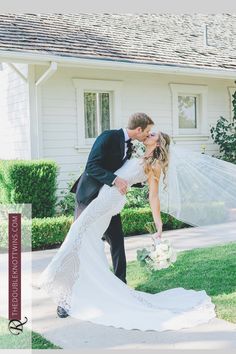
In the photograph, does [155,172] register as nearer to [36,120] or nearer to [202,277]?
[202,277]

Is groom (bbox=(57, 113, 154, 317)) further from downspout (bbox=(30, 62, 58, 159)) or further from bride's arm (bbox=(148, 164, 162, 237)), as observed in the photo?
downspout (bbox=(30, 62, 58, 159))

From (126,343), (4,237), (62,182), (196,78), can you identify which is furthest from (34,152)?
(126,343)

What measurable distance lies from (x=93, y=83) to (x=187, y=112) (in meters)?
3.09

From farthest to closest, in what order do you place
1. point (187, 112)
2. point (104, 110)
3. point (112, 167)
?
point (187, 112), point (104, 110), point (112, 167)

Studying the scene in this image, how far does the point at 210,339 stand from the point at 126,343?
2.34 feet

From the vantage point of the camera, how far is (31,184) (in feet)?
32.8

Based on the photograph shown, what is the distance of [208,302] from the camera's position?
553cm

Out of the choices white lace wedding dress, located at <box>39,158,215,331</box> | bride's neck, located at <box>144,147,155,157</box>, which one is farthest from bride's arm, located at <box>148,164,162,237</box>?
bride's neck, located at <box>144,147,155,157</box>

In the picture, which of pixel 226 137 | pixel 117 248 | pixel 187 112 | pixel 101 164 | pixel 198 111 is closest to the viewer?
pixel 101 164

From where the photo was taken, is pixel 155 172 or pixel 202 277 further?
pixel 202 277

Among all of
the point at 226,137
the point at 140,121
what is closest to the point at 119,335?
the point at 140,121

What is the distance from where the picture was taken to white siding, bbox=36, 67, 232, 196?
1181 centimetres

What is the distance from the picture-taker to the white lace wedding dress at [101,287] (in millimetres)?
5133

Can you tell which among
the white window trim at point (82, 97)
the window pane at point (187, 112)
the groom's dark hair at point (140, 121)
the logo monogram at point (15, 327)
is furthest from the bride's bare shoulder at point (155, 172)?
the window pane at point (187, 112)
